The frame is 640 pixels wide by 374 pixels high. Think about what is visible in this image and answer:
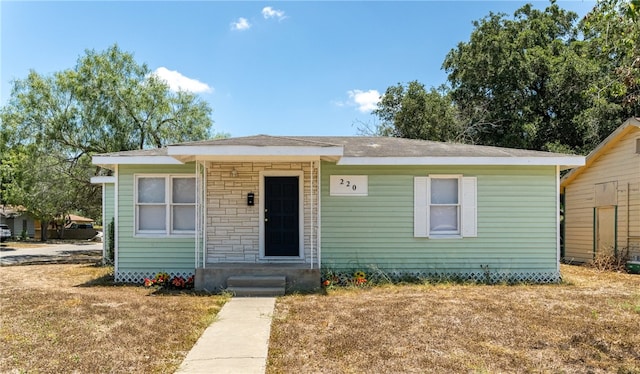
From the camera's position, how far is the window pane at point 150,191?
993 cm

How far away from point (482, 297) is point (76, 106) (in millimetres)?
15542

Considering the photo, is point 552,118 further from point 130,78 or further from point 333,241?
point 130,78

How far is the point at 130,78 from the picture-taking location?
17656 mm

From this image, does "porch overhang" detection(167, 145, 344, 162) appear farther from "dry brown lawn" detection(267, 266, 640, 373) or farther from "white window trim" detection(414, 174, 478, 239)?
"dry brown lawn" detection(267, 266, 640, 373)

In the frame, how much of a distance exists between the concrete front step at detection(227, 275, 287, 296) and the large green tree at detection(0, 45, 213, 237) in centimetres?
1075

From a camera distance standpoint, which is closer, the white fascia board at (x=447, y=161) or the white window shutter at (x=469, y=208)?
the white fascia board at (x=447, y=161)

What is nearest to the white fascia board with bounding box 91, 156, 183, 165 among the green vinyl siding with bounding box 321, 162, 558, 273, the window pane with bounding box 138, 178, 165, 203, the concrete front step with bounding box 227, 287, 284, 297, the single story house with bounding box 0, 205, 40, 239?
the window pane with bounding box 138, 178, 165, 203

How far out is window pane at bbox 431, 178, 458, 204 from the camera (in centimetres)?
989

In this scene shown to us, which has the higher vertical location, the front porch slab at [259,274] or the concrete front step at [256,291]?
the front porch slab at [259,274]

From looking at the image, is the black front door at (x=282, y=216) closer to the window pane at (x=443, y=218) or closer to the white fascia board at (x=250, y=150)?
the white fascia board at (x=250, y=150)

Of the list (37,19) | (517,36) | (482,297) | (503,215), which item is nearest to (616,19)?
(503,215)

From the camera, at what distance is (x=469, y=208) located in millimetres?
9750

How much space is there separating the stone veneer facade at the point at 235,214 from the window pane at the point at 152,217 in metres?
1.01

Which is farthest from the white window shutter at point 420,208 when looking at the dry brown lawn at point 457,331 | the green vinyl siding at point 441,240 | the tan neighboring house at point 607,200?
the tan neighboring house at point 607,200
